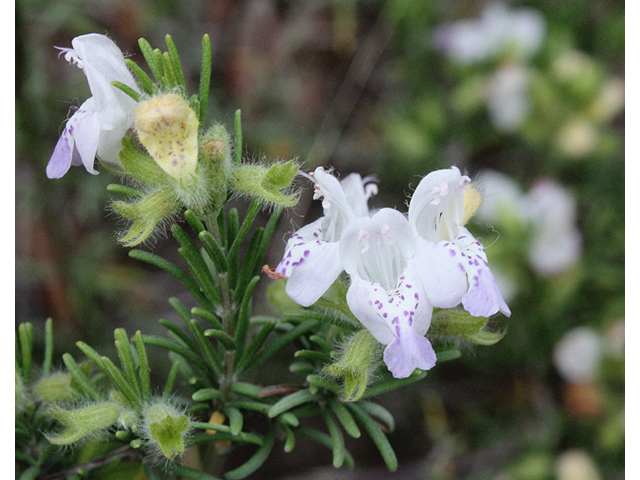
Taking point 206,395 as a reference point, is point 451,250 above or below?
above

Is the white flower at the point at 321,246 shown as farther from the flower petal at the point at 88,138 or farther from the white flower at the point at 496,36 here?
the white flower at the point at 496,36

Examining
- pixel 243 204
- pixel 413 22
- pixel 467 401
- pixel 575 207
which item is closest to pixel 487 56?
pixel 413 22

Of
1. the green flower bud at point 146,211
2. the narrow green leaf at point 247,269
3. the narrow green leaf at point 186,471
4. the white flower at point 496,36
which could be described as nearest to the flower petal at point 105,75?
the green flower bud at point 146,211

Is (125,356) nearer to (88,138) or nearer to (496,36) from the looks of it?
(88,138)

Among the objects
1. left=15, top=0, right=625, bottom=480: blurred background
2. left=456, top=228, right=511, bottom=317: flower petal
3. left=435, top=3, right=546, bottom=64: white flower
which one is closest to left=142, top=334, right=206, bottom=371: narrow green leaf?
left=456, top=228, right=511, bottom=317: flower petal

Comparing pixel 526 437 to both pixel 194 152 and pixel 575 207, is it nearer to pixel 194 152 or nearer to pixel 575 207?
pixel 575 207

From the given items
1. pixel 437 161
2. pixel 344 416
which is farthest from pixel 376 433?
pixel 437 161
